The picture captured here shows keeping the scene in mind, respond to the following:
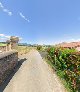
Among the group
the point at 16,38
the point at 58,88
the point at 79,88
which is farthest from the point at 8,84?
the point at 16,38

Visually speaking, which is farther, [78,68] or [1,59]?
[1,59]

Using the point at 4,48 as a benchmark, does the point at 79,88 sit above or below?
→ below

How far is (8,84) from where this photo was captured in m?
14.7

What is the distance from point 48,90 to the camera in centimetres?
1307

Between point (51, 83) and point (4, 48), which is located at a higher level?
point (4, 48)

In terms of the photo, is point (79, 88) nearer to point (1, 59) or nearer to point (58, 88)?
→ point (58, 88)

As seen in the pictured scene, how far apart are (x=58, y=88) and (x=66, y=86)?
1.96 feet

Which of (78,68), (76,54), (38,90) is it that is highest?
(76,54)

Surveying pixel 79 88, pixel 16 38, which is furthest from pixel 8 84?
pixel 16 38

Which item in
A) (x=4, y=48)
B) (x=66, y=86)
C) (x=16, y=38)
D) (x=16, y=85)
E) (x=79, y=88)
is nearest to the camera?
(x=79, y=88)

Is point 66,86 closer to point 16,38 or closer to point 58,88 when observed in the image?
point 58,88

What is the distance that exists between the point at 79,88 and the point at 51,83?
3.28m

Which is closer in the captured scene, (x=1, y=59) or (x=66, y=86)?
(x=66, y=86)

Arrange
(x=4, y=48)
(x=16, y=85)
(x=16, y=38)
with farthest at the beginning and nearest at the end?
(x=16, y=38) < (x=4, y=48) < (x=16, y=85)
